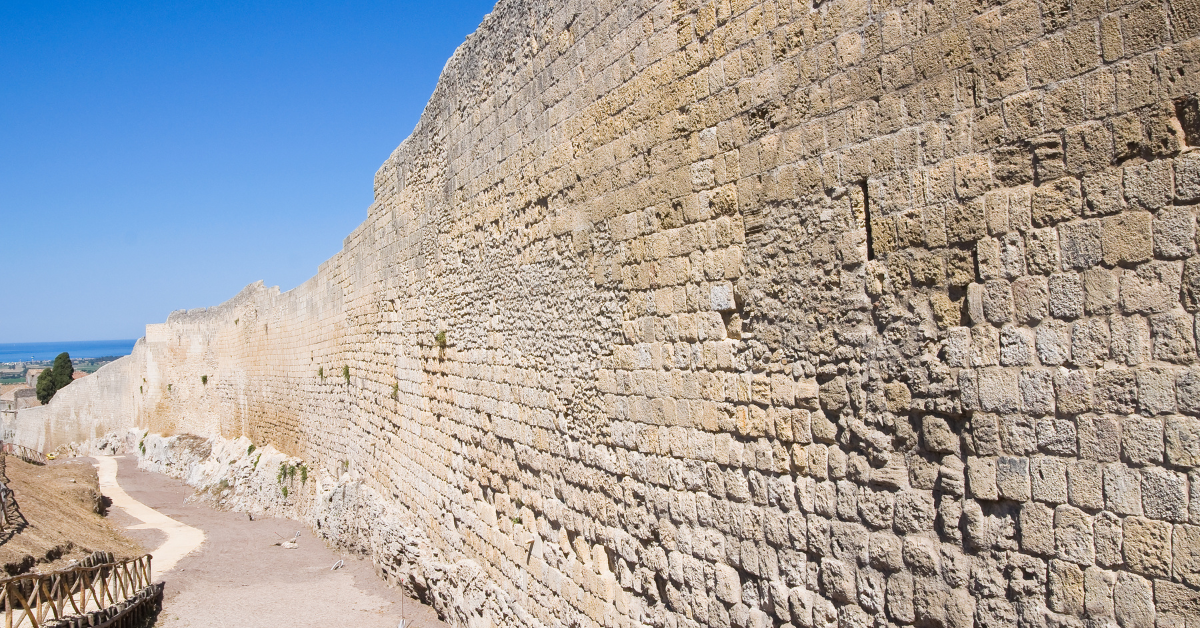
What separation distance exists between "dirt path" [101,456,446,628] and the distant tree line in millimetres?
38169

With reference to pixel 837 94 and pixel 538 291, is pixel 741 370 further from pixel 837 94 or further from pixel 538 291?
pixel 538 291

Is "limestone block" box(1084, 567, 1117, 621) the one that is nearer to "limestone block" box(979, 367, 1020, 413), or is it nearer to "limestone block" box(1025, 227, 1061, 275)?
"limestone block" box(979, 367, 1020, 413)

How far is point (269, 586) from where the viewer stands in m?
10.9

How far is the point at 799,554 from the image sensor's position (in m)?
3.79

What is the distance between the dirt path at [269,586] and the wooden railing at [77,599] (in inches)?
16.6

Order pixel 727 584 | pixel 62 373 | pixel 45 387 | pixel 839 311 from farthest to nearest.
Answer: pixel 62 373, pixel 45 387, pixel 727 584, pixel 839 311

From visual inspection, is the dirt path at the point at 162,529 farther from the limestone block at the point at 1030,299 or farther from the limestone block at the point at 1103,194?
the limestone block at the point at 1103,194

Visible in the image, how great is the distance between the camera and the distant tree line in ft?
153

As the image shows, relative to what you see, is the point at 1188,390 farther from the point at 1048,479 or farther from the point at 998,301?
the point at 998,301

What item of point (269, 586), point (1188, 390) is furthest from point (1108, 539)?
point (269, 586)

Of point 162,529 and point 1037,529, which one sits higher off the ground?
point 1037,529

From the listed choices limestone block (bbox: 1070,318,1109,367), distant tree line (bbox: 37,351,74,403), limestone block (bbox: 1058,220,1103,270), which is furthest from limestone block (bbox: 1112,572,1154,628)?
distant tree line (bbox: 37,351,74,403)

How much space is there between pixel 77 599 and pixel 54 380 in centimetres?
4735

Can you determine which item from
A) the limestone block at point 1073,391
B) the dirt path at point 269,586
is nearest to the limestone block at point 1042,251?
the limestone block at point 1073,391
